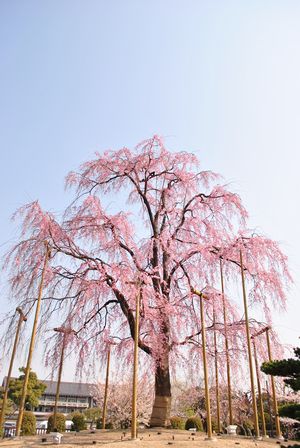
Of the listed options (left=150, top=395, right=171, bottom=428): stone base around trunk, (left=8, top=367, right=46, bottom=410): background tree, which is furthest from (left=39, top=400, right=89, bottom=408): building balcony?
(left=150, top=395, right=171, bottom=428): stone base around trunk

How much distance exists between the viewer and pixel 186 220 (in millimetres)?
16234

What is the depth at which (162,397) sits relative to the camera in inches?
517

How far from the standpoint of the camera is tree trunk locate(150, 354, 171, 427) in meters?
Answer: 12.8

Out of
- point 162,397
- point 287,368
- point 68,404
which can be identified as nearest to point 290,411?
point 287,368

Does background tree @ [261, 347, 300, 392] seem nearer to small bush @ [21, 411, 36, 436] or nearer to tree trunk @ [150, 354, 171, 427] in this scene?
tree trunk @ [150, 354, 171, 427]

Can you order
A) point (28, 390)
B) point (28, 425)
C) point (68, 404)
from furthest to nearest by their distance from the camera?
point (68, 404) < point (28, 390) < point (28, 425)

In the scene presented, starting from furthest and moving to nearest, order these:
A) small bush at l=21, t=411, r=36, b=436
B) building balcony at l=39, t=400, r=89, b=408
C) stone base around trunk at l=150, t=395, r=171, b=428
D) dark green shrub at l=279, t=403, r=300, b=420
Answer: building balcony at l=39, t=400, r=89, b=408 < small bush at l=21, t=411, r=36, b=436 < stone base around trunk at l=150, t=395, r=171, b=428 < dark green shrub at l=279, t=403, r=300, b=420

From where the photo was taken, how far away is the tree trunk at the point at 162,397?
42.0 feet

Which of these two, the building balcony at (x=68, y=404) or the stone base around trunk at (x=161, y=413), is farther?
the building balcony at (x=68, y=404)

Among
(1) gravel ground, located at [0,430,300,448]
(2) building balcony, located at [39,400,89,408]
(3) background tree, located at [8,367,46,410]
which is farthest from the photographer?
(2) building balcony, located at [39,400,89,408]

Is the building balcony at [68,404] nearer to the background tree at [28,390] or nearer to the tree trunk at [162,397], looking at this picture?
the background tree at [28,390]

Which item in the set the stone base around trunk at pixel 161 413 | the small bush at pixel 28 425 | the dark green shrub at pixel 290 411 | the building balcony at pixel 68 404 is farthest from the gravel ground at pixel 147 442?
the building balcony at pixel 68 404

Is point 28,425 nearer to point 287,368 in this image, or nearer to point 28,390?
point 287,368

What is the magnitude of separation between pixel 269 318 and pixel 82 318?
7.14 m
